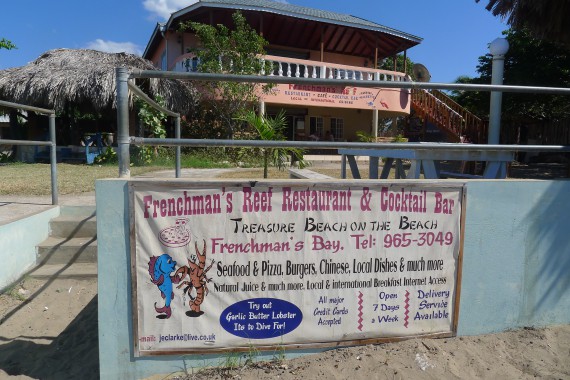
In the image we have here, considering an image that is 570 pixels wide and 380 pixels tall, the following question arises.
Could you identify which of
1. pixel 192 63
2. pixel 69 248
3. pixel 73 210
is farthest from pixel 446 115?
pixel 69 248

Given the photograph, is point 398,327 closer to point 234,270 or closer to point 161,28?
point 234,270

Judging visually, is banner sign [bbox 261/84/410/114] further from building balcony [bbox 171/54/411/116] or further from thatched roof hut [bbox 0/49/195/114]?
thatched roof hut [bbox 0/49/195/114]

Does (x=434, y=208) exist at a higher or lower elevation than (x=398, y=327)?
higher

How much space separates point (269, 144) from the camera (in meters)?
2.35

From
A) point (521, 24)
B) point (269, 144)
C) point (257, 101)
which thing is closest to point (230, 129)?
point (257, 101)

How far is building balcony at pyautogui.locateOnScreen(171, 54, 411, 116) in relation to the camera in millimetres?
15492

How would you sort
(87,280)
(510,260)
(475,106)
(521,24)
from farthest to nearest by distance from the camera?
(475,106) → (521,24) → (87,280) → (510,260)

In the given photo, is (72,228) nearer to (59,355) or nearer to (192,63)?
(59,355)

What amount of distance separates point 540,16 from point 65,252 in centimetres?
896

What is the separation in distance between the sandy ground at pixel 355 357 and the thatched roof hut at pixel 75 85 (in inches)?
403

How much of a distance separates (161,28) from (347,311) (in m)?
17.9

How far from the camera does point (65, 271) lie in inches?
157

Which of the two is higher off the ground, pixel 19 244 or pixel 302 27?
pixel 302 27

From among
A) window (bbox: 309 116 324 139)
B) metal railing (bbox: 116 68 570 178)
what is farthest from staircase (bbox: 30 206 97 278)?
window (bbox: 309 116 324 139)
